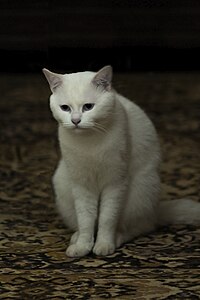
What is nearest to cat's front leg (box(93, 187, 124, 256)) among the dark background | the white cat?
the white cat

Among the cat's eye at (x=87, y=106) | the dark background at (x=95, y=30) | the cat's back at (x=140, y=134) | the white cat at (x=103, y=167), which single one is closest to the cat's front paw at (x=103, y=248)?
the white cat at (x=103, y=167)

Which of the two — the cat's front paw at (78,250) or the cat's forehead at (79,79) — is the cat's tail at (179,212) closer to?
the cat's front paw at (78,250)

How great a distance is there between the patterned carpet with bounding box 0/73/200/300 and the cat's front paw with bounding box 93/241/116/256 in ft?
0.07

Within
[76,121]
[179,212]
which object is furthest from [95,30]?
[76,121]

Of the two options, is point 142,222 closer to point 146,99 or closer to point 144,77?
point 146,99

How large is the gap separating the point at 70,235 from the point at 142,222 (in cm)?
24

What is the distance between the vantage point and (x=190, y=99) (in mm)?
4551

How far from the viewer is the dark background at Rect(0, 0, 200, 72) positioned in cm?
425

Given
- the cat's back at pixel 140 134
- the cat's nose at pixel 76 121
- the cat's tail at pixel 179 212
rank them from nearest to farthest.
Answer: the cat's nose at pixel 76 121 < the cat's back at pixel 140 134 < the cat's tail at pixel 179 212

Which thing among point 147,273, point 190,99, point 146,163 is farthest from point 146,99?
point 147,273

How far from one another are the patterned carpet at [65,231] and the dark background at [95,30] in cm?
30

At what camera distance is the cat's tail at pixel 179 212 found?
2.50 m

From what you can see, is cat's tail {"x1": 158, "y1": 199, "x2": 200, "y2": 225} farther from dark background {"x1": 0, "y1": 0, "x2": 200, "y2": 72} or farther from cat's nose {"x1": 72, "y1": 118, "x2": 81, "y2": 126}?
dark background {"x1": 0, "y1": 0, "x2": 200, "y2": 72}

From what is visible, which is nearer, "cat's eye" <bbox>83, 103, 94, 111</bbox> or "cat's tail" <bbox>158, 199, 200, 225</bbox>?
"cat's eye" <bbox>83, 103, 94, 111</bbox>
